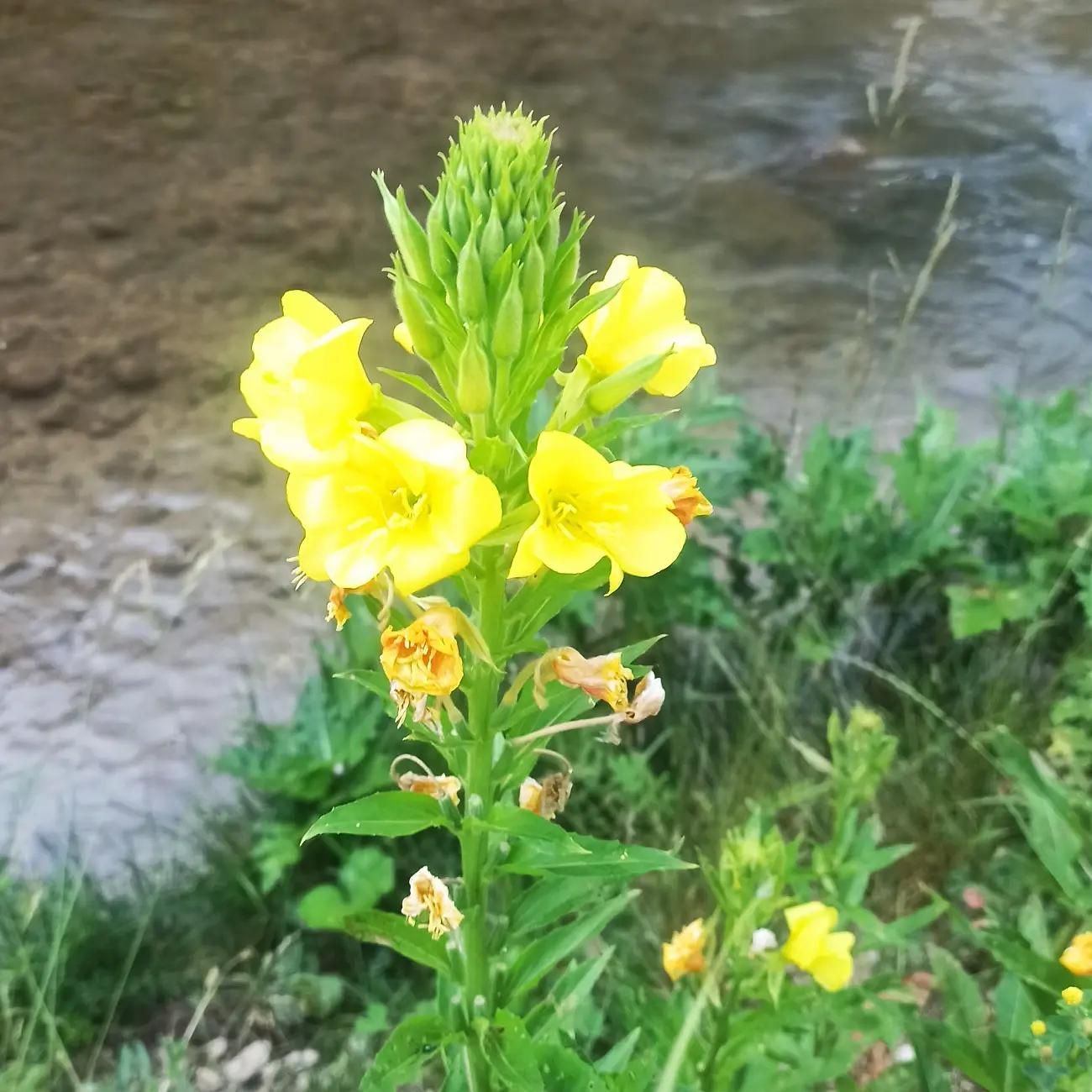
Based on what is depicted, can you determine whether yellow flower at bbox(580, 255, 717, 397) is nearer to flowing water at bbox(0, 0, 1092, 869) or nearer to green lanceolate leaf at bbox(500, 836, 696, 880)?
green lanceolate leaf at bbox(500, 836, 696, 880)

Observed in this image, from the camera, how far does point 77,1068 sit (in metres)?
1.59

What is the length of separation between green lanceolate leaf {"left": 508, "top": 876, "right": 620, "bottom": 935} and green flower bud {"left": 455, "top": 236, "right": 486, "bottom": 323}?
0.48 metres

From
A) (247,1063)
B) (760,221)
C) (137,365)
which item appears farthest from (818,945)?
(760,221)

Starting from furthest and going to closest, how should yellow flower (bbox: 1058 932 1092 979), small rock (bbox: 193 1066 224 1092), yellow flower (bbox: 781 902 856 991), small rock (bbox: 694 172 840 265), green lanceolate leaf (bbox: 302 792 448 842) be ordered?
small rock (bbox: 694 172 840 265), small rock (bbox: 193 1066 224 1092), yellow flower (bbox: 781 902 856 991), yellow flower (bbox: 1058 932 1092 979), green lanceolate leaf (bbox: 302 792 448 842)

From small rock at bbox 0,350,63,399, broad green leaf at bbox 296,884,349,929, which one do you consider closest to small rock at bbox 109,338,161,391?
small rock at bbox 0,350,63,399

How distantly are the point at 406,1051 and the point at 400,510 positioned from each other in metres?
0.48

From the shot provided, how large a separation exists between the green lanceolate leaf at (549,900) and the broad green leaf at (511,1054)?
0.08 metres

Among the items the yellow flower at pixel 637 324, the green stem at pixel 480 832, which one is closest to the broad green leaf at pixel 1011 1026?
the green stem at pixel 480 832

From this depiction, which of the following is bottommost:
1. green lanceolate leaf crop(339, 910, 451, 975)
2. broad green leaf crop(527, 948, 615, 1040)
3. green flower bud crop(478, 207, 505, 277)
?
broad green leaf crop(527, 948, 615, 1040)

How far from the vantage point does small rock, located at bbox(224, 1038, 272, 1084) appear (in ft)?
5.31

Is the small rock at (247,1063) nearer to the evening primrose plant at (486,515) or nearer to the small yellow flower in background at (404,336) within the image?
the evening primrose plant at (486,515)

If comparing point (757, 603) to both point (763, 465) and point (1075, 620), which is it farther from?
point (1075, 620)

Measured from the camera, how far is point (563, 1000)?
96cm

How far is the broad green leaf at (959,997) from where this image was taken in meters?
1.18
